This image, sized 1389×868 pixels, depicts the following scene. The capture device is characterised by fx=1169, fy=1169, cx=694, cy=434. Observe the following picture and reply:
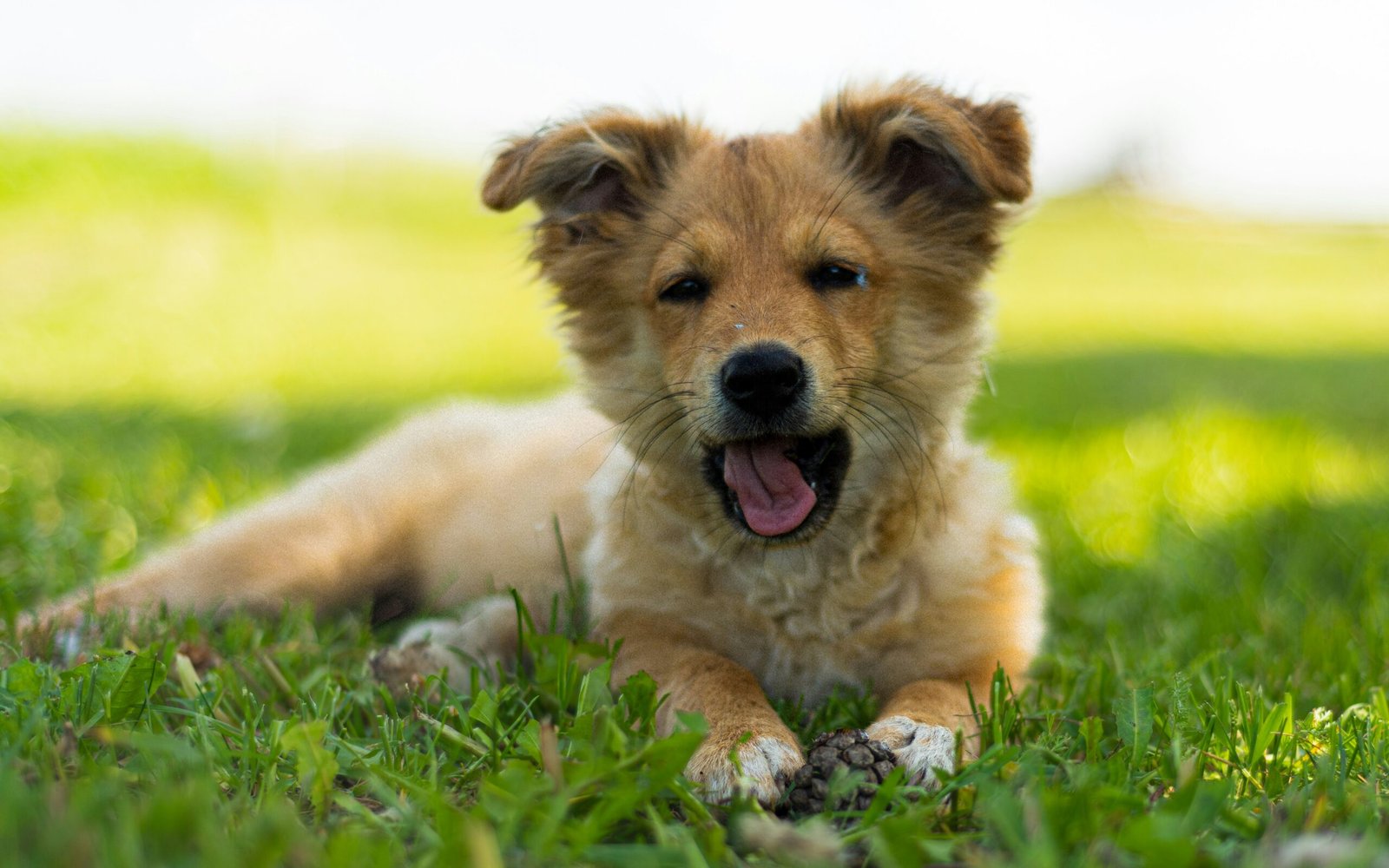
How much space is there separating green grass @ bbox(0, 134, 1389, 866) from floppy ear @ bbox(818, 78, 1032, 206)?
0.33 m

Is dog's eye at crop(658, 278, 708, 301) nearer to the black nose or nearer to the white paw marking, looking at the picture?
the black nose

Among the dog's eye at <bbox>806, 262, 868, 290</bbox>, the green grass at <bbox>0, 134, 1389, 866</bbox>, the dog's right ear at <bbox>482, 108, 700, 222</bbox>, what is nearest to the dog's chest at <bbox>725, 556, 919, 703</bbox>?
the green grass at <bbox>0, 134, 1389, 866</bbox>

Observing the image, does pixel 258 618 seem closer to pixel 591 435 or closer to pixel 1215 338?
pixel 591 435

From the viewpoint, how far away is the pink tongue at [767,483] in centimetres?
270

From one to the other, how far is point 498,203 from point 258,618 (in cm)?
136

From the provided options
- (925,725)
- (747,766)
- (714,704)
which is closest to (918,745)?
(925,725)

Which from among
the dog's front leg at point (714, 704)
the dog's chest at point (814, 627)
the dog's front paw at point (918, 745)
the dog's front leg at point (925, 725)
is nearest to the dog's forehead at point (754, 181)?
the dog's chest at point (814, 627)

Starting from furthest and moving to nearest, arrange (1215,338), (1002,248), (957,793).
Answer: (1215,338)
(1002,248)
(957,793)

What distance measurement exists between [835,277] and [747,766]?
Result: 1257mm

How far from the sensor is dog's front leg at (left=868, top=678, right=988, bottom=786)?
199cm

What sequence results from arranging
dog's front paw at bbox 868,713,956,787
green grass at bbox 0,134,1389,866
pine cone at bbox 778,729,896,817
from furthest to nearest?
dog's front paw at bbox 868,713,956,787 → pine cone at bbox 778,729,896,817 → green grass at bbox 0,134,1389,866

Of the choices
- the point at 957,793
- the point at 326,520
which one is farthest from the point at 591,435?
the point at 957,793

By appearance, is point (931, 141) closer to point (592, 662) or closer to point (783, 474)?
point (783, 474)

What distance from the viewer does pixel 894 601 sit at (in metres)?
2.71
